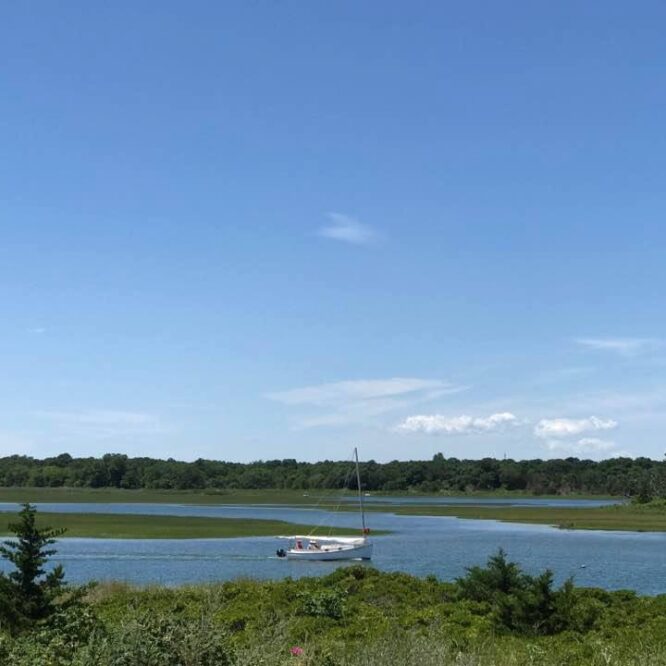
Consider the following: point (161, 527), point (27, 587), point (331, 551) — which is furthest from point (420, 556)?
point (27, 587)

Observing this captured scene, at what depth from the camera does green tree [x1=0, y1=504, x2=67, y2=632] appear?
16453 mm

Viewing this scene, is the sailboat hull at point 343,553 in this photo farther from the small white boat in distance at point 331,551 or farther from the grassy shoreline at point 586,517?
the grassy shoreline at point 586,517

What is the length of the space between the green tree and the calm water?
801 inches

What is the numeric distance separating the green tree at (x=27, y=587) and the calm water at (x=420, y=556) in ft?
66.7

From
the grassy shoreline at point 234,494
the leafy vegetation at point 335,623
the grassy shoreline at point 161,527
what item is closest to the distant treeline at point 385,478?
the grassy shoreline at point 234,494

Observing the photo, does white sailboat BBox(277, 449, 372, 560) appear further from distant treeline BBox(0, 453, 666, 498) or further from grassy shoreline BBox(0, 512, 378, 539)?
distant treeline BBox(0, 453, 666, 498)

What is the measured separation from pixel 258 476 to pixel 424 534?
124753mm

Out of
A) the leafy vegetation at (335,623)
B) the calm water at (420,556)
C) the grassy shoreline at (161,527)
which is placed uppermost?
the leafy vegetation at (335,623)

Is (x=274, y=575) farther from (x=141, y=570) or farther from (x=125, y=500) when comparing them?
(x=125, y=500)

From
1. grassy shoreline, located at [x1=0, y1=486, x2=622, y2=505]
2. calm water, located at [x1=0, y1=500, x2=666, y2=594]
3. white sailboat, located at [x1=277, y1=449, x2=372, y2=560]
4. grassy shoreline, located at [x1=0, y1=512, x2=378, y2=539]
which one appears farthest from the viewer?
grassy shoreline, located at [x1=0, y1=486, x2=622, y2=505]

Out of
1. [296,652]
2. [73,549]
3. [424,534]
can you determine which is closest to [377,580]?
[296,652]

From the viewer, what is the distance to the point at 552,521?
91062mm

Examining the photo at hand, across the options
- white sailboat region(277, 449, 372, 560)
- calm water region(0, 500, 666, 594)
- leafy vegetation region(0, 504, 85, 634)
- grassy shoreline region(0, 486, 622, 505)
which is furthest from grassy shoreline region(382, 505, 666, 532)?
Result: leafy vegetation region(0, 504, 85, 634)

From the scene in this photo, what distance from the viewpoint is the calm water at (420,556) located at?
44.3 m
